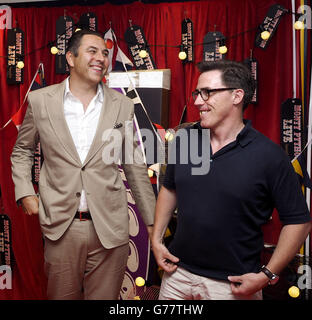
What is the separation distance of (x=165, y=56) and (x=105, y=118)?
1388 mm

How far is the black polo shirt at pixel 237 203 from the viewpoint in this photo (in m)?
1.44

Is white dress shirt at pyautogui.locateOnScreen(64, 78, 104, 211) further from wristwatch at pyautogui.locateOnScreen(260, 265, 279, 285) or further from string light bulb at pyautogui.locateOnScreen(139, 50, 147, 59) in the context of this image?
string light bulb at pyautogui.locateOnScreen(139, 50, 147, 59)

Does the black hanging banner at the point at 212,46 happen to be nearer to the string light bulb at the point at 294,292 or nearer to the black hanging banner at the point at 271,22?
the black hanging banner at the point at 271,22

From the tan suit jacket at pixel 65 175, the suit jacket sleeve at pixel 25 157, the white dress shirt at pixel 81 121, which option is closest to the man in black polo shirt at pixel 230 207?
the tan suit jacket at pixel 65 175

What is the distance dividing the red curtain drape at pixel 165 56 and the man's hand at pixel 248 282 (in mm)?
1501

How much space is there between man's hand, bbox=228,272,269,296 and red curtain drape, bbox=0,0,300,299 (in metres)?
1.50

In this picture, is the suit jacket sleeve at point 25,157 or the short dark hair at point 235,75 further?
the suit jacket sleeve at point 25,157

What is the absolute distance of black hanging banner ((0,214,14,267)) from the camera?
333 centimetres

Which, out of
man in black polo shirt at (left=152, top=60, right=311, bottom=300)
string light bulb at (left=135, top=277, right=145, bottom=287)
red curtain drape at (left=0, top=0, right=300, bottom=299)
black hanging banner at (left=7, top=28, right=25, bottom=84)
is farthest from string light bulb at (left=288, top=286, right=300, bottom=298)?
black hanging banner at (left=7, top=28, right=25, bottom=84)

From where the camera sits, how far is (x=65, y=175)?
1.82m

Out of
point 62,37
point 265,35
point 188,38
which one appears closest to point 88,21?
point 62,37

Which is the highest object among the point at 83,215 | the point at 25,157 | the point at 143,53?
the point at 143,53

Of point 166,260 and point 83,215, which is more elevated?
point 83,215

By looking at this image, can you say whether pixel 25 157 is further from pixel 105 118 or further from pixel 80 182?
pixel 105 118
